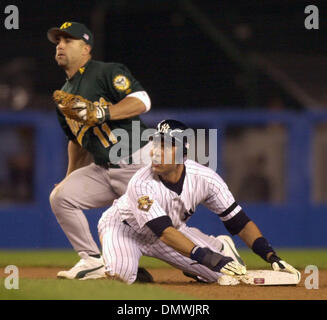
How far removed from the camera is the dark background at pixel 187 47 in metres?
12.7

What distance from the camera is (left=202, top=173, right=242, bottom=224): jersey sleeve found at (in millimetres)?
5410

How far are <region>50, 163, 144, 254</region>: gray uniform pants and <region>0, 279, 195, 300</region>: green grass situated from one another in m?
0.71

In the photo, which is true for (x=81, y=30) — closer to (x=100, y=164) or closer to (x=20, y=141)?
(x=100, y=164)

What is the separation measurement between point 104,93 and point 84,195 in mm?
790

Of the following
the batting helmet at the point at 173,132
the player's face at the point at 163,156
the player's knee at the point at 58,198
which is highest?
the batting helmet at the point at 173,132

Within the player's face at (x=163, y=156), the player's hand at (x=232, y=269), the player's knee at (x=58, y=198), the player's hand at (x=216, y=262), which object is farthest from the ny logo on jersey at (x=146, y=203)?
the player's knee at (x=58, y=198)

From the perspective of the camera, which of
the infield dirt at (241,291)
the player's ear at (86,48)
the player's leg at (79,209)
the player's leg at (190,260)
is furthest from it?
the player's ear at (86,48)

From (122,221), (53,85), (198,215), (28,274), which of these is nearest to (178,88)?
(53,85)

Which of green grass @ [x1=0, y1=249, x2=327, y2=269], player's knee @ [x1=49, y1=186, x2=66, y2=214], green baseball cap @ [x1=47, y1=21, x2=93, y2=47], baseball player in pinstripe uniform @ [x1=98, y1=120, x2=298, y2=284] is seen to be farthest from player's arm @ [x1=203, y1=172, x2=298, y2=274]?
green grass @ [x1=0, y1=249, x2=327, y2=269]

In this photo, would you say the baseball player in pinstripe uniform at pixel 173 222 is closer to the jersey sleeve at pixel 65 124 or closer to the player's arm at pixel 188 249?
the player's arm at pixel 188 249

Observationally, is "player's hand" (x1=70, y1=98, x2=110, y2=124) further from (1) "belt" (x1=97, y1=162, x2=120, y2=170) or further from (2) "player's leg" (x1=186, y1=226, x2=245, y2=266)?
(2) "player's leg" (x1=186, y1=226, x2=245, y2=266)

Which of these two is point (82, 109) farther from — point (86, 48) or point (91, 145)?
point (86, 48)

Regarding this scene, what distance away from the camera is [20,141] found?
36.4ft

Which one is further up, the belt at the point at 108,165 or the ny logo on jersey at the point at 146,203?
the belt at the point at 108,165
